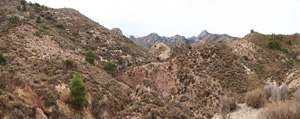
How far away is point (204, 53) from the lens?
105 ft

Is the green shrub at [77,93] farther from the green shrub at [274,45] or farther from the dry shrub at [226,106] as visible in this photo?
the green shrub at [274,45]

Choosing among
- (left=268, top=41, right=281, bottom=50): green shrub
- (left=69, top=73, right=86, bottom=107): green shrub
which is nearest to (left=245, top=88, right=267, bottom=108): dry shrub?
(left=69, top=73, right=86, bottom=107): green shrub

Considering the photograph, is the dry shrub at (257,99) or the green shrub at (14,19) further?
the green shrub at (14,19)

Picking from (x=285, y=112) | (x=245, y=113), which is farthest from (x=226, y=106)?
(x=285, y=112)

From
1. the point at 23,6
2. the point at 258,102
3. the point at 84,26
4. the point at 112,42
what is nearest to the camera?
the point at 258,102

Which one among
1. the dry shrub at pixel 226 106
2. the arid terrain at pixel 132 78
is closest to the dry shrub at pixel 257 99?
the arid terrain at pixel 132 78

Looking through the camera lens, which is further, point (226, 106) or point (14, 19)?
point (14, 19)

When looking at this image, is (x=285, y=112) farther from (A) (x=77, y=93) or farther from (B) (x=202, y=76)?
(B) (x=202, y=76)

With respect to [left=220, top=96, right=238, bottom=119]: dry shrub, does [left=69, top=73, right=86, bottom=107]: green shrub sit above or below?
below

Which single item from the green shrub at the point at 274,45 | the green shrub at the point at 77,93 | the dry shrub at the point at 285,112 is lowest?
the green shrub at the point at 77,93

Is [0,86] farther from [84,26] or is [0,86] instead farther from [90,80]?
[84,26]

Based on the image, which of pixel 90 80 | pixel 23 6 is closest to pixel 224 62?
pixel 90 80

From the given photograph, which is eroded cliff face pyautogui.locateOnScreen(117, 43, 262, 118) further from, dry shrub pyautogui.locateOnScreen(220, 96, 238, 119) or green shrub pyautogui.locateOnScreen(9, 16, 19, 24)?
green shrub pyautogui.locateOnScreen(9, 16, 19, 24)

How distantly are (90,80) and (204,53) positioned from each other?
77.1 ft
